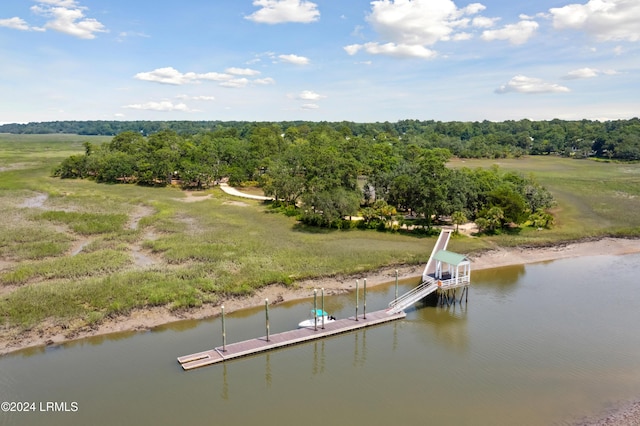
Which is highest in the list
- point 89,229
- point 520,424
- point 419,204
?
point 419,204

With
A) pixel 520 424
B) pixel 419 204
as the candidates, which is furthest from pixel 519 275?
pixel 520 424

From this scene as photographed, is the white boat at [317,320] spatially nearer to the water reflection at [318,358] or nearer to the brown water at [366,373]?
the water reflection at [318,358]

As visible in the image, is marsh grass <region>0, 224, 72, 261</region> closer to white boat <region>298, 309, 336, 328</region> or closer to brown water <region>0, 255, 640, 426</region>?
brown water <region>0, 255, 640, 426</region>

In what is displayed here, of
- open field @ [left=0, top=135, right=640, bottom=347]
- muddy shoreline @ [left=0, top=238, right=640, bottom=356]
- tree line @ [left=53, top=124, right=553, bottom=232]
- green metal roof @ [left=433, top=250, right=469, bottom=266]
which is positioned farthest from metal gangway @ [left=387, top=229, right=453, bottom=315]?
Answer: tree line @ [left=53, top=124, right=553, bottom=232]

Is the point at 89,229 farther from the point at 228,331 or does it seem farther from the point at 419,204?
the point at 419,204

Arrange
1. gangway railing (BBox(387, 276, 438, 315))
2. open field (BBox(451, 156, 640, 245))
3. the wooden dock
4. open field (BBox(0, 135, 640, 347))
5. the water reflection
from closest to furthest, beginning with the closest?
the wooden dock < the water reflection < open field (BBox(0, 135, 640, 347)) < gangway railing (BBox(387, 276, 438, 315)) < open field (BBox(451, 156, 640, 245))

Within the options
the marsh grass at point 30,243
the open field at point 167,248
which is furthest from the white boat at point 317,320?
the marsh grass at point 30,243
